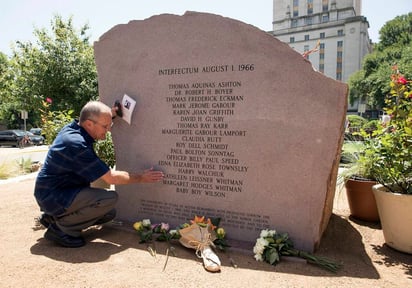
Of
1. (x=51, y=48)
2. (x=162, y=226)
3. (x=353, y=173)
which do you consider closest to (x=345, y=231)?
(x=353, y=173)

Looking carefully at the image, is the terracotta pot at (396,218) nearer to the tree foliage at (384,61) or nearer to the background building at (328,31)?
the tree foliage at (384,61)

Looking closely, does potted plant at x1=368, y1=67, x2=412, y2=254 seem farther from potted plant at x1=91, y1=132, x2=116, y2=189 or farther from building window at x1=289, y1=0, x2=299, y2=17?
building window at x1=289, y1=0, x2=299, y2=17

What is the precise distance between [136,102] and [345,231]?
2757 millimetres

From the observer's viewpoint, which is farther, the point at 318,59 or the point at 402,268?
the point at 318,59

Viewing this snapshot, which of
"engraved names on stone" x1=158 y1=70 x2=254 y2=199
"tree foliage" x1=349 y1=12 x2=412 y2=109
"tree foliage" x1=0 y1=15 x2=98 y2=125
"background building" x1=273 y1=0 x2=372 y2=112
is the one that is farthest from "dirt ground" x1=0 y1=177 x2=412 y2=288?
"background building" x1=273 y1=0 x2=372 y2=112

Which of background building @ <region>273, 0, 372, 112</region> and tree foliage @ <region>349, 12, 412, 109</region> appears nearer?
tree foliage @ <region>349, 12, 412, 109</region>

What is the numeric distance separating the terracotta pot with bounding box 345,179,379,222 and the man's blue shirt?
287 cm

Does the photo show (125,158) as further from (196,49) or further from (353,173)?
(353,173)

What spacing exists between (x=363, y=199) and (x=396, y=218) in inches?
37.1

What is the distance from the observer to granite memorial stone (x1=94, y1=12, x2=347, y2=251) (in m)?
2.88

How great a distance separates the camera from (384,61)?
99.8 ft

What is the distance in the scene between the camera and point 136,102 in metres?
3.67

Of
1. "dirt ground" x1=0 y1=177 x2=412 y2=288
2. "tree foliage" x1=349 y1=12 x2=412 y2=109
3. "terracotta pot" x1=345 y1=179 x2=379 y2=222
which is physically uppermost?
"tree foliage" x1=349 y1=12 x2=412 y2=109

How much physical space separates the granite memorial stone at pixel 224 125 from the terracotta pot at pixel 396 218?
49 centimetres
